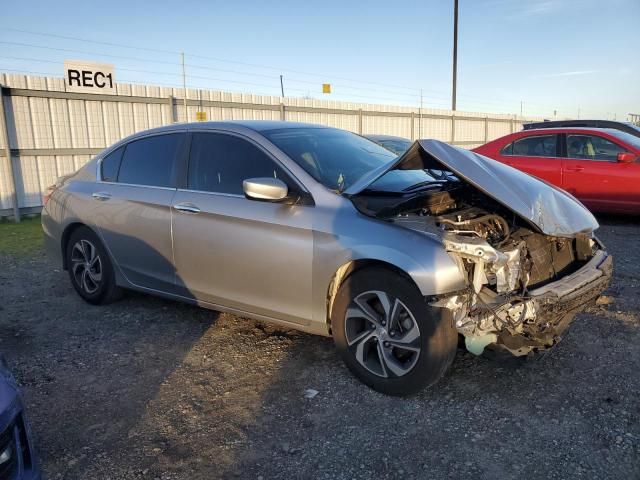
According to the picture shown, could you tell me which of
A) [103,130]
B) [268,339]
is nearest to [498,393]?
[268,339]

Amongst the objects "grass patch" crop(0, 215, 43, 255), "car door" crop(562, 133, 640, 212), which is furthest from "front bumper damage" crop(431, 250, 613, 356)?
"grass patch" crop(0, 215, 43, 255)

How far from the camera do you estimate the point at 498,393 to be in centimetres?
323

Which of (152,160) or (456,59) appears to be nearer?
(152,160)

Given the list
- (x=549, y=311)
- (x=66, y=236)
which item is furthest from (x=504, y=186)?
(x=66, y=236)

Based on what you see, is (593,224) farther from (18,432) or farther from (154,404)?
(18,432)

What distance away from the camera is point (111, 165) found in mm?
4922

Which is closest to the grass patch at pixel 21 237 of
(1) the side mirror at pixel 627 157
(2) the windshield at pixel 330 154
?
(2) the windshield at pixel 330 154

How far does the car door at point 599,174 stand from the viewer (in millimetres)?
7867

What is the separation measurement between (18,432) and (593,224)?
3.49m

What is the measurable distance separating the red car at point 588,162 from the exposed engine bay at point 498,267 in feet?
16.5

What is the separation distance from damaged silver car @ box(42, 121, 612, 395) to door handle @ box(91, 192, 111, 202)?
151mm

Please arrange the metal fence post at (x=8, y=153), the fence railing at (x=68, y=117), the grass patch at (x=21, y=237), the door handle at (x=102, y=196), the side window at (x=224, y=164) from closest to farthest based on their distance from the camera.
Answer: the side window at (x=224, y=164) < the door handle at (x=102, y=196) < the grass patch at (x=21, y=237) < the metal fence post at (x=8, y=153) < the fence railing at (x=68, y=117)

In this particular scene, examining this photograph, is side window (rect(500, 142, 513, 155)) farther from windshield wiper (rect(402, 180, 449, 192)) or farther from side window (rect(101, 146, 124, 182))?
side window (rect(101, 146, 124, 182))

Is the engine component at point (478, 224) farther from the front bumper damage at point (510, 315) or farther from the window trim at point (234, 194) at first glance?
the window trim at point (234, 194)
